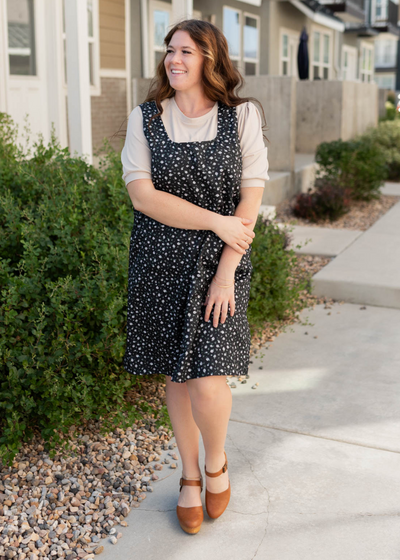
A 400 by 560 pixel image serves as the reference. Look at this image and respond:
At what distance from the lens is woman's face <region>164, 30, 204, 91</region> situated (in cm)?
219

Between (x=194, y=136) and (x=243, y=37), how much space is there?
13.6m

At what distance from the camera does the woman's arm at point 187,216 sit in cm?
221

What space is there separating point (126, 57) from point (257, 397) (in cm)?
855

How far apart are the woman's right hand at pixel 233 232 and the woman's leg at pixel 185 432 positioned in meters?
0.58

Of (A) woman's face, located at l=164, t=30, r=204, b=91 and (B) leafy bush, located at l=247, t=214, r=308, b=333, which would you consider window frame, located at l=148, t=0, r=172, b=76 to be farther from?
(A) woman's face, located at l=164, t=30, r=204, b=91

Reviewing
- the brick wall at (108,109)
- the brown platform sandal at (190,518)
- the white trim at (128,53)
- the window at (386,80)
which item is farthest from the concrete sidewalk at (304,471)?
the window at (386,80)

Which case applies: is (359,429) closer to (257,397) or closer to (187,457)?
(257,397)

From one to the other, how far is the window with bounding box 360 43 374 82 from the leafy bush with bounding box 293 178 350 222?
1817 cm

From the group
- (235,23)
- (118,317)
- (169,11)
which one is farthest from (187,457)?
(235,23)

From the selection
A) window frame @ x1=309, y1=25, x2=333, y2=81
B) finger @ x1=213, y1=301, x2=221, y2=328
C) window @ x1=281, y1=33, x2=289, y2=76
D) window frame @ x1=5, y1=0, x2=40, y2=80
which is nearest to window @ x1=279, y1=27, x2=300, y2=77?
window @ x1=281, y1=33, x2=289, y2=76

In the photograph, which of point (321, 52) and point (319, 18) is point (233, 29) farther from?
point (321, 52)


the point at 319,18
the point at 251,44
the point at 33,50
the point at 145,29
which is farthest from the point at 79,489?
the point at 319,18

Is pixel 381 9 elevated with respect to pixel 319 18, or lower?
elevated

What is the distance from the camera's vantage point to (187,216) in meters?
2.21
